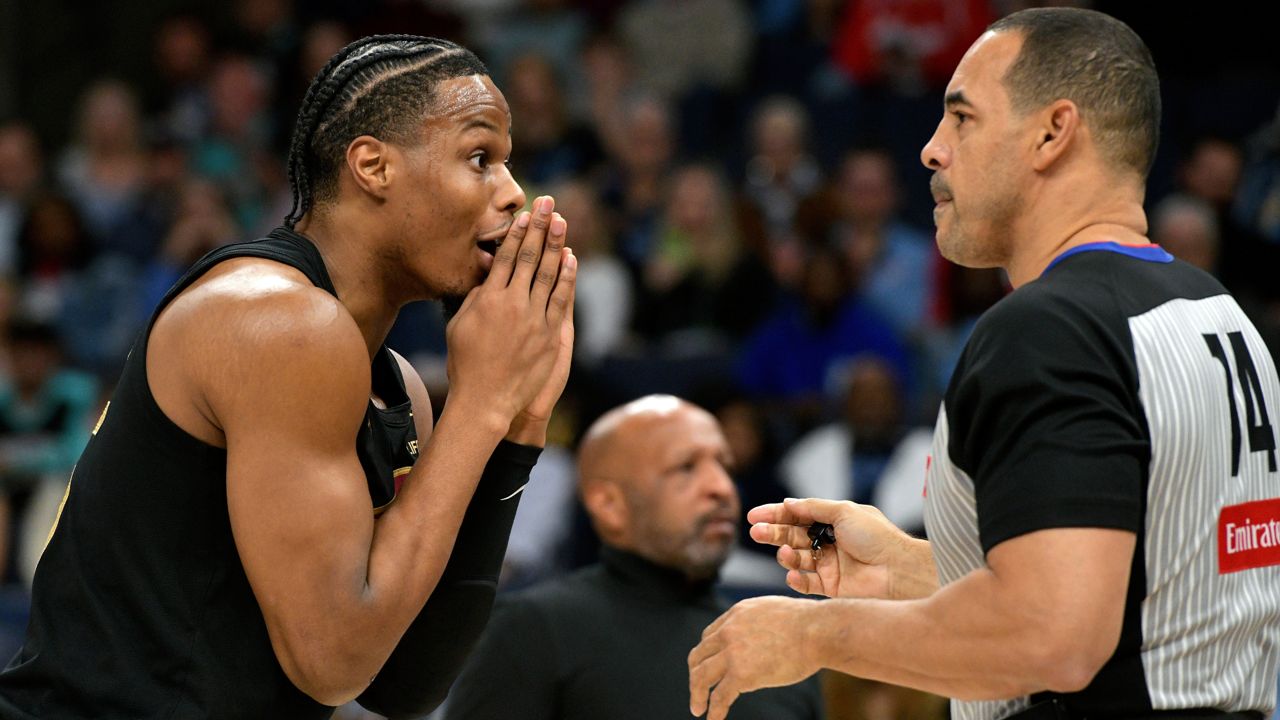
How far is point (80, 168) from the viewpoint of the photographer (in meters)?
9.96

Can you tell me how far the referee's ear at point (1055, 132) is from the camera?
2.46 metres

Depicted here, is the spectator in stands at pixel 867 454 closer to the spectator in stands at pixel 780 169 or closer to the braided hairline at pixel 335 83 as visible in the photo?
the spectator in stands at pixel 780 169

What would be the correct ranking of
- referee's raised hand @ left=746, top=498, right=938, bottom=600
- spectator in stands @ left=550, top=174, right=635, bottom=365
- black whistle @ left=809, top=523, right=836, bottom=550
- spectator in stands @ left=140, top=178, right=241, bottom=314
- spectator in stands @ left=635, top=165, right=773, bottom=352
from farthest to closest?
spectator in stands @ left=140, top=178, right=241, bottom=314, spectator in stands @ left=550, top=174, right=635, bottom=365, spectator in stands @ left=635, top=165, right=773, bottom=352, black whistle @ left=809, top=523, right=836, bottom=550, referee's raised hand @ left=746, top=498, right=938, bottom=600

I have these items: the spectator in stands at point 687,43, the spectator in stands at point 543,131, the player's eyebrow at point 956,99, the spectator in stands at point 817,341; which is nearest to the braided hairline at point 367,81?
the player's eyebrow at point 956,99

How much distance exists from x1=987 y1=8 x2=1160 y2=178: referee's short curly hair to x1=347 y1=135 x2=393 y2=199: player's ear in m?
1.14

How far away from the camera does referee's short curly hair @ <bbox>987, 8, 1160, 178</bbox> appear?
247 cm

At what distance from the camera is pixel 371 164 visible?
2791mm

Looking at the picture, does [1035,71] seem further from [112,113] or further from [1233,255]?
[112,113]

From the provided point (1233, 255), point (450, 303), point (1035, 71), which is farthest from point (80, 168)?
point (1035, 71)

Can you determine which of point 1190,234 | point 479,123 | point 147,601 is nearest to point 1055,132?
point 479,123

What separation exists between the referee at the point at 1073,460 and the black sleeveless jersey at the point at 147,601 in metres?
0.80

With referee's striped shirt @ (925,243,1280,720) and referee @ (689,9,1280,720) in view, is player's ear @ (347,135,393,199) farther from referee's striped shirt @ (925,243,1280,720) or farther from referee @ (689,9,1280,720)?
referee's striped shirt @ (925,243,1280,720)

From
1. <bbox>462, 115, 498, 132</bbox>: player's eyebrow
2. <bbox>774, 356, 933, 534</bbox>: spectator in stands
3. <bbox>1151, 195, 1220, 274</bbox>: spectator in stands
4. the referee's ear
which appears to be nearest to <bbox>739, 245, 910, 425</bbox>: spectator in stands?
<bbox>774, 356, 933, 534</bbox>: spectator in stands

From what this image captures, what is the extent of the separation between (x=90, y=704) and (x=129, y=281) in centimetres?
672
